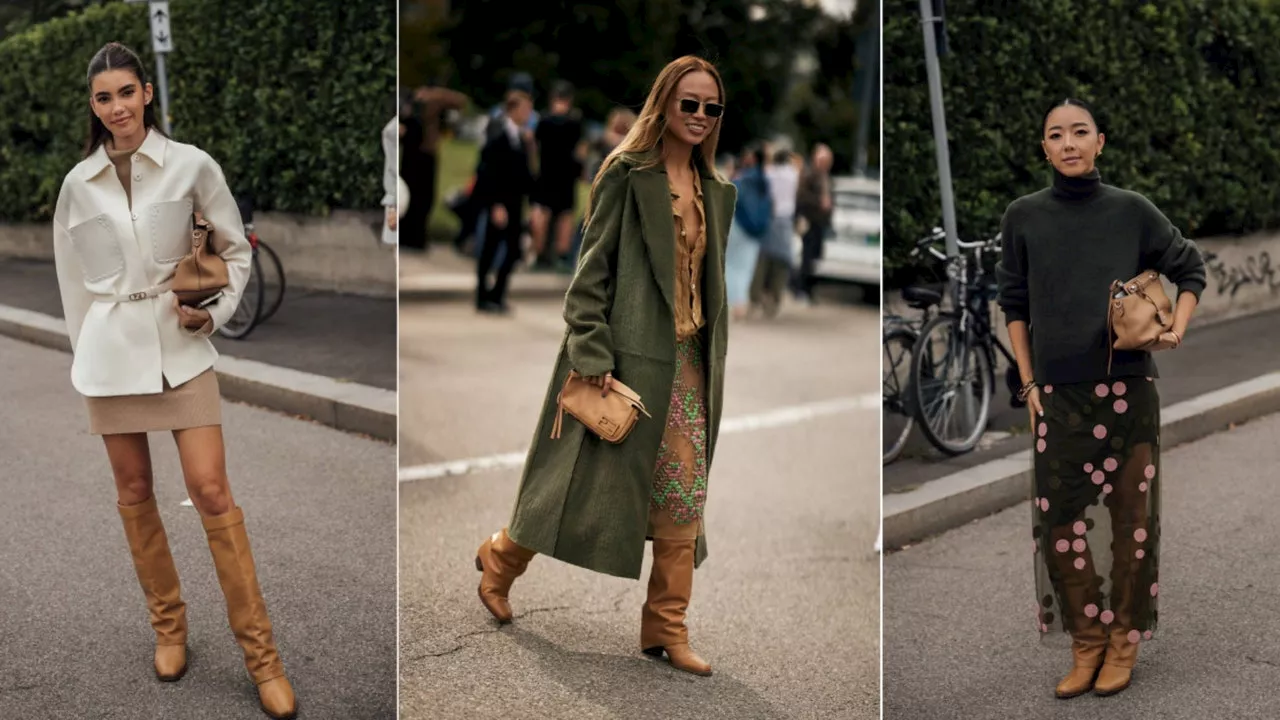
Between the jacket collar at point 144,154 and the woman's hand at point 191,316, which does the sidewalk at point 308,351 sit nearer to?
the woman's hand at point 191,316

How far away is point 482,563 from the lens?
4.53 meters

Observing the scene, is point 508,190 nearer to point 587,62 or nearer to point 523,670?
point 587,62

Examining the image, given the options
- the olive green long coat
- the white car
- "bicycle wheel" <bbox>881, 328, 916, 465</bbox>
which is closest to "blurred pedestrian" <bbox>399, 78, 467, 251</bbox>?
the white car

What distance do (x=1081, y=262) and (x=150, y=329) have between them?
2.07 m

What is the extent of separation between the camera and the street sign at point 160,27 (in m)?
3.45

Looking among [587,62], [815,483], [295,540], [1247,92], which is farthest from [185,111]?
[587,62]

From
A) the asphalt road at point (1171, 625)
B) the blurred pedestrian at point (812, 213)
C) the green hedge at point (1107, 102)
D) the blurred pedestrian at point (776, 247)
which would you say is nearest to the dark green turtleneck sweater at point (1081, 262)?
the green hedge at point (1107, 102)

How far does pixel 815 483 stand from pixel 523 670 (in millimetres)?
2896

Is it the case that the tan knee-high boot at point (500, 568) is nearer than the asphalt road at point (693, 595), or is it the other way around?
the asphalt road at point (693, 595)

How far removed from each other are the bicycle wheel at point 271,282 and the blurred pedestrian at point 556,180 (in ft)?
35.0

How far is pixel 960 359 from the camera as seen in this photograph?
4.06 metres

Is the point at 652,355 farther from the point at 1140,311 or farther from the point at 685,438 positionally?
the point at 1140,311

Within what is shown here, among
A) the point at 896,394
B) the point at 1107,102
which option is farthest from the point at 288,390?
the point at 1107,102

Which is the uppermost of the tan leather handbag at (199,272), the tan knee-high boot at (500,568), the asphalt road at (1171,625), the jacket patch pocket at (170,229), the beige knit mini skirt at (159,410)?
the jacket patch pocket at (170,229)
